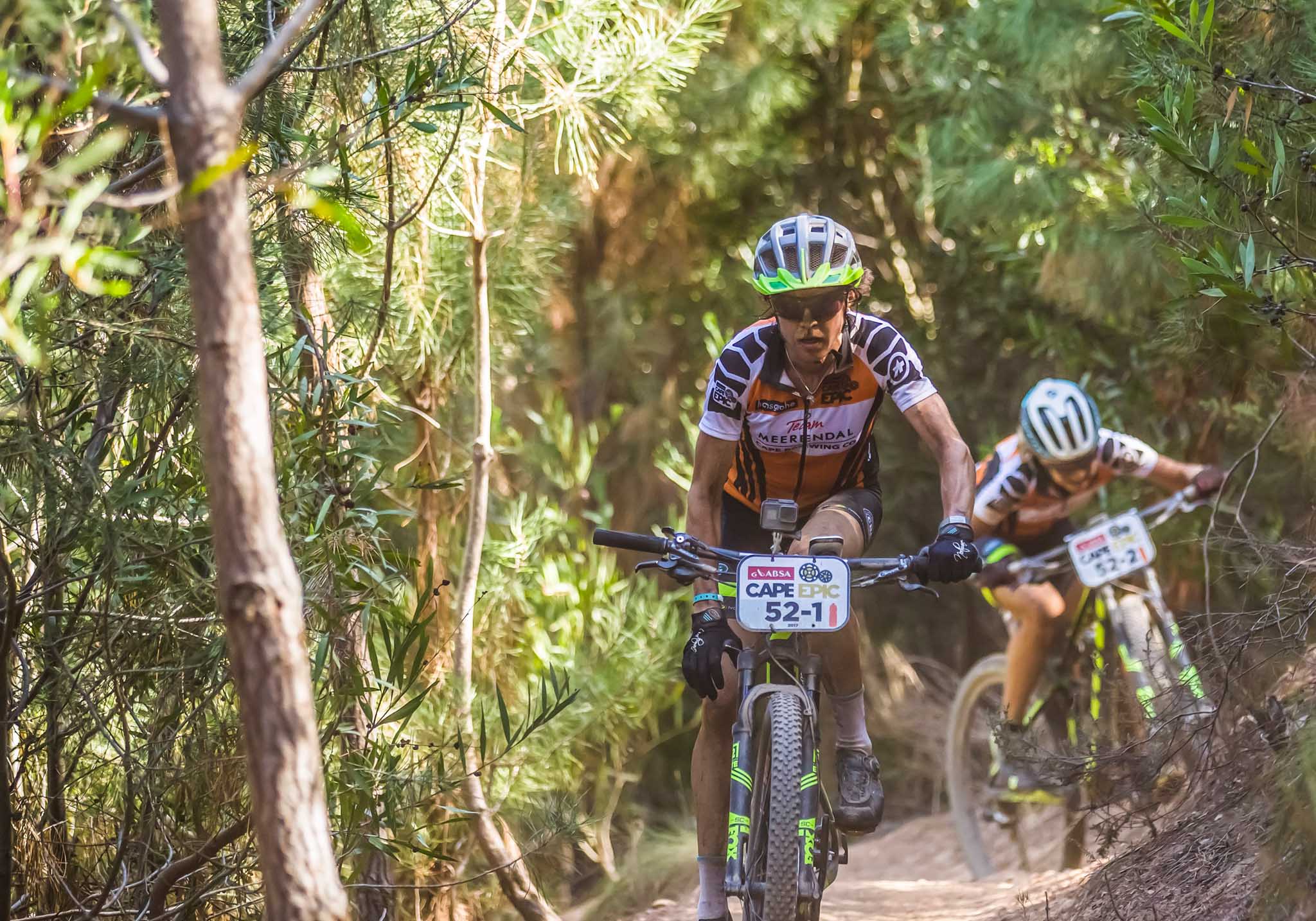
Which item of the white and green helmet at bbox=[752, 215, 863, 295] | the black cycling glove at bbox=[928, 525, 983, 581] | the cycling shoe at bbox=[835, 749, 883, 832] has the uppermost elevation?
the white and green helmet at bbox=[752, 215, 863, 295]

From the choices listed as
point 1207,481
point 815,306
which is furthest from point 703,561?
point 1207,481

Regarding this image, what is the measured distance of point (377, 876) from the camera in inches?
165

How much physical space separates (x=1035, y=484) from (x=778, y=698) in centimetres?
293

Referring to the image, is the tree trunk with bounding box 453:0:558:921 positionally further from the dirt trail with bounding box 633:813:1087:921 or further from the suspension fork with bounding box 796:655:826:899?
the suspension fork with bounding box 796:655:826:899

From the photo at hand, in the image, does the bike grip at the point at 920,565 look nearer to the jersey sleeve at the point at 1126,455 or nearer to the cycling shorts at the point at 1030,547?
the jersey sleeve at the point at 1126,455

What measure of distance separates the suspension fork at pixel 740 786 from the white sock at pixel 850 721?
406mm

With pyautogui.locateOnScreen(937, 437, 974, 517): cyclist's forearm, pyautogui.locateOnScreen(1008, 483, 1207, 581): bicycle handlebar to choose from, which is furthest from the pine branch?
pyautogui.locateOnScreen(1008, 483, 1207, 581): bicycle handlebar

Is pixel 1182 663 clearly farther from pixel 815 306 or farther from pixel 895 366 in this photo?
pixel 815 306

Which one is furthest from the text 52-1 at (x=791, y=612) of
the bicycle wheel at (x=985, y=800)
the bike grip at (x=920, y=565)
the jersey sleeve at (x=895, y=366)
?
the bicycle wheel at (x=985, y=800)

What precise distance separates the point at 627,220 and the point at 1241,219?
703 centimetres

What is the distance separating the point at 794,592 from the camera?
3570 mm

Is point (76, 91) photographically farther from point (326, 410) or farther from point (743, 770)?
point (743, 770)

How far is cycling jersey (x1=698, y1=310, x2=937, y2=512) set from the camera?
157 inches

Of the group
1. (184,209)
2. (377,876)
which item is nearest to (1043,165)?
(377,876)
